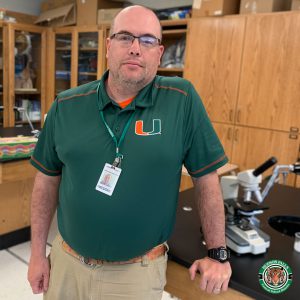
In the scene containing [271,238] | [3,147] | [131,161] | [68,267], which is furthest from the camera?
[3,147]

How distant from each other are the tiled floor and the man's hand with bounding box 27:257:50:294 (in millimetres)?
1092

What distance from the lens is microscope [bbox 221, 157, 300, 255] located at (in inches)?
45.6

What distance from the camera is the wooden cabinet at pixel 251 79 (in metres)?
2.93

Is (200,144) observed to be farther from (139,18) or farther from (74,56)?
(74,56)

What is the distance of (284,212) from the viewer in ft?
5.32

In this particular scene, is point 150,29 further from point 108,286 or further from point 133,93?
point 108,286

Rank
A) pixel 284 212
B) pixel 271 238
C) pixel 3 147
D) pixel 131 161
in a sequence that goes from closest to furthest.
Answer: pixel 131 161 → pixel 271 238 → pixel 284 212 → pixel 3 147

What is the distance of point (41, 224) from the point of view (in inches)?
50.2

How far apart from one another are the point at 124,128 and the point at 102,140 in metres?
0.08

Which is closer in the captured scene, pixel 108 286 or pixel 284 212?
pixel 108 286

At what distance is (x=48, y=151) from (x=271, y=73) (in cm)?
240

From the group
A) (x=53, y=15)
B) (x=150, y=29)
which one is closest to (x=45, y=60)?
(x=53, y=15)

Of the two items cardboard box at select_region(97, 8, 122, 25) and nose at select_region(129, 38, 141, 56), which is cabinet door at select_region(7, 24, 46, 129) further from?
nose at select_region(129, 38, 141, 56)

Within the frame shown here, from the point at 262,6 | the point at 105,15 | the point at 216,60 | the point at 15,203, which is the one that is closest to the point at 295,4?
the point at 262,6
